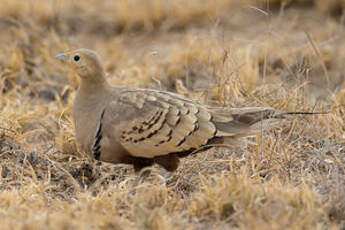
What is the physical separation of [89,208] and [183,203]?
0.55m

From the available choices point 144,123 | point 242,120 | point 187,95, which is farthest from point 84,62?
point 187,95

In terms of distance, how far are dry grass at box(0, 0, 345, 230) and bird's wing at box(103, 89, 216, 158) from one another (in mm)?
216

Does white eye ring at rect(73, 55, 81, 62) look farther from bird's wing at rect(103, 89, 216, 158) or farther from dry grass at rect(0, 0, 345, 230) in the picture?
dry grass at rect(0, 0, 345, 230)

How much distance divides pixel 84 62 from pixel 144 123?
1.87 feet

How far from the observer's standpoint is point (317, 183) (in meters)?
3.79

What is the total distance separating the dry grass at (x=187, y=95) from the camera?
10.8 ft

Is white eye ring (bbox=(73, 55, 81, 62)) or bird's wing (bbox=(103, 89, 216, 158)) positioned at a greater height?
white eye ring (bbox=(73, 55, 81, 62))

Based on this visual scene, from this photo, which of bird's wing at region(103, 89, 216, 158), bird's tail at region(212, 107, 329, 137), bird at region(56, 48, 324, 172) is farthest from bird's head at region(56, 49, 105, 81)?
bird's tail at region(212, 107, 329, 137)

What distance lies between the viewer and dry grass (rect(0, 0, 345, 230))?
10.8 feet

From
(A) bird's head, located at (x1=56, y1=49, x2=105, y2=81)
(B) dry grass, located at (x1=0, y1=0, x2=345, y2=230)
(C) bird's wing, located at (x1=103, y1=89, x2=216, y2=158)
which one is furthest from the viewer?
(A) bird's head, located at (x1=56, y1=49, x2=105, y2=81)

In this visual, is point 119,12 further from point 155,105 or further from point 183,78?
point 155,105

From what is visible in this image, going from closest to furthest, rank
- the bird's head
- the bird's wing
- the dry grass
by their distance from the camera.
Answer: the dry grass < the bird's wing < the bird's head

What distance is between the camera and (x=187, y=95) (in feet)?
17.8

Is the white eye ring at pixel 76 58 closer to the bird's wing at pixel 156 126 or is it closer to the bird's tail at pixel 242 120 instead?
the bird's wing at pixel 156 126
